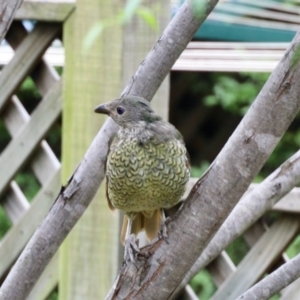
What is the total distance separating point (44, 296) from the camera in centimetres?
297

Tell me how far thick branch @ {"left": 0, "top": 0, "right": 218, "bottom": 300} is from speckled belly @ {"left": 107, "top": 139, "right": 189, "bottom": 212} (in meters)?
0.25

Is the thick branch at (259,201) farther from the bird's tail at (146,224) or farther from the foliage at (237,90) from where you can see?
the foliage at (237,90)

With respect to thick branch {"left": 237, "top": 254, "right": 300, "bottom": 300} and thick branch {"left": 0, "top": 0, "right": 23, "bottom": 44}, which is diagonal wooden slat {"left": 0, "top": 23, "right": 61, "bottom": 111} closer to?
thick branch {"left": 0, "top": 0, "right": 23, "bottom": 44}

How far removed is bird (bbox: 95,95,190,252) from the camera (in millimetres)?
2455

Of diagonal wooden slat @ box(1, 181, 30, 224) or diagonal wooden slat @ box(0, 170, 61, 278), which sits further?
diagonal wooden slat @ box(1, 181, 30, 224)

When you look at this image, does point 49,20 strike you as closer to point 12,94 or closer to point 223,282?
point 12,94

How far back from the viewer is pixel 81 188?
2094mm

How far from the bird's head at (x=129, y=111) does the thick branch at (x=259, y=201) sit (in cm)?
44

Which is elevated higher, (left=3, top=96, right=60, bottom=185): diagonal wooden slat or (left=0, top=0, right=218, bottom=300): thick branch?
(left=3, top=96, right=60, bottom=185): diagonal wooden slat

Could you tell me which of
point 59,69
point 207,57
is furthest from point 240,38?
point 59,69

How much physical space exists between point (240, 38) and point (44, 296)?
2.03 m

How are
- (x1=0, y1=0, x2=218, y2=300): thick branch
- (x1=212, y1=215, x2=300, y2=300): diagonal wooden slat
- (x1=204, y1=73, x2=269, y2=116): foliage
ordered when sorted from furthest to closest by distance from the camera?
(x1=204, y1=73, x2=269, y2=116): foliage
(x1=212, y1=215, x2=300, y2=300): diagonal wooden slat
(x1=0, y1=0, x2=218, y2=300): thick branch

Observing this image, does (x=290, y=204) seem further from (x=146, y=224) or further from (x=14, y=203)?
(x=14, y=203)

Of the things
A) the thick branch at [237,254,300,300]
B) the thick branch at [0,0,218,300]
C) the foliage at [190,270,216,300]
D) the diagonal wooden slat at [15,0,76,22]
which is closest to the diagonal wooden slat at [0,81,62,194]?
the diagonal wooden slat at [15,0,76,22]
